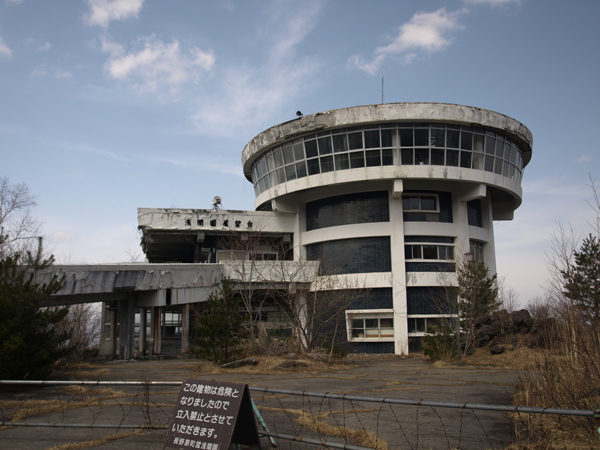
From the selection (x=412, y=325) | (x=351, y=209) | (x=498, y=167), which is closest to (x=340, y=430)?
(x=412, y=325)

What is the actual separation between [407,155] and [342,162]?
12.7 feet

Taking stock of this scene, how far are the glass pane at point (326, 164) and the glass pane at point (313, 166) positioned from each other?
377 millimetres

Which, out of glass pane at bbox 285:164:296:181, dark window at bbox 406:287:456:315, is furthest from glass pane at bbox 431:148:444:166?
glass pane at bbox 285:164:296:181

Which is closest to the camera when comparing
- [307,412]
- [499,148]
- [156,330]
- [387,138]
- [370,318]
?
[307,412]

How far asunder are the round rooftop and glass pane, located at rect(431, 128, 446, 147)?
0.72m

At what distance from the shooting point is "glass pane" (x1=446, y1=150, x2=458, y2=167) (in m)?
29.8

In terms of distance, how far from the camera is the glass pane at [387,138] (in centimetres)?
2970

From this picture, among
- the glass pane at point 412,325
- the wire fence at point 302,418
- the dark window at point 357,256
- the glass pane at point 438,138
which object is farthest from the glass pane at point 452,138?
the wire fence at point 302,418

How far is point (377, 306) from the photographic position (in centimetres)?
3059

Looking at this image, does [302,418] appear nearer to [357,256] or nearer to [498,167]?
[357,256]

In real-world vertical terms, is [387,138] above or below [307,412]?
above

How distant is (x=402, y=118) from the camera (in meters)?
29.0

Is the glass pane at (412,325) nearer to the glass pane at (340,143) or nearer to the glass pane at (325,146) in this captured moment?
the glass pane at (340,143)

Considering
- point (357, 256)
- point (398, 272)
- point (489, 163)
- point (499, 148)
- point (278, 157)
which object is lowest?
point (398, 272)
